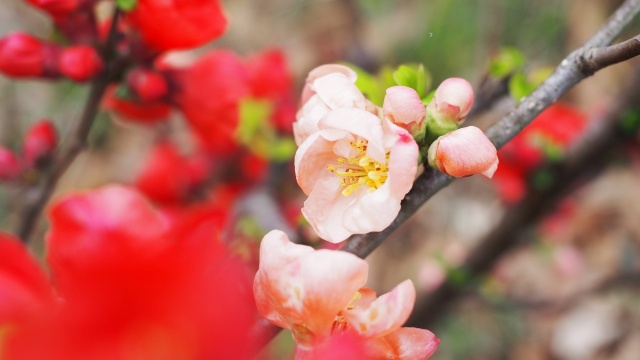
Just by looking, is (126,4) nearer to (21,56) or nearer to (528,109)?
(21,56)

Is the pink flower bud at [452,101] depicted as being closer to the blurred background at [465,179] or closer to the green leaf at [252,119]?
the green leaf at [252,119]

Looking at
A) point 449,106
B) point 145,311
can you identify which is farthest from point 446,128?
point 145,311

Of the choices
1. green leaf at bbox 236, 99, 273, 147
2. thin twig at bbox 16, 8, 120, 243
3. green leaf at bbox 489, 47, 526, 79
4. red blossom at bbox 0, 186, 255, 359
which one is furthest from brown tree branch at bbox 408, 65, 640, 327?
red blossom at bbox 0, 186, 255, 359

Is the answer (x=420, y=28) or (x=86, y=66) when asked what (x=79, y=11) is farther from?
(x=420, y=28)

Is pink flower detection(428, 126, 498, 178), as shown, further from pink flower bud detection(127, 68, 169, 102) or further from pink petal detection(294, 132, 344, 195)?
pink flower bud detection(127, 68, 169, 102)

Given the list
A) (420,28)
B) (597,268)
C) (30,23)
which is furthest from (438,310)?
(30,23)
